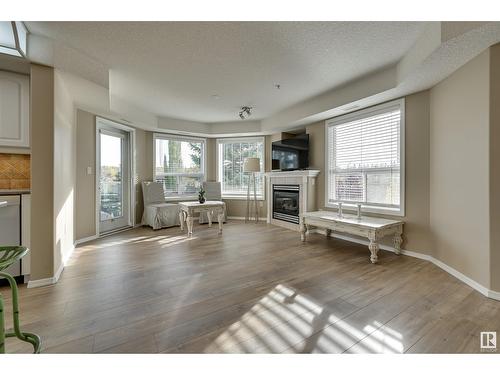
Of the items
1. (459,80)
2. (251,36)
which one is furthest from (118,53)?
(459,80)

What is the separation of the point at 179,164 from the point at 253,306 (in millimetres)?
4635

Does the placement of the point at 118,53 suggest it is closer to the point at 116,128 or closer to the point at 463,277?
the point at 116,128

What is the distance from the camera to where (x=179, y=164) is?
5.84m

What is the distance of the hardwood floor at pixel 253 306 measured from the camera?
145 centimetres

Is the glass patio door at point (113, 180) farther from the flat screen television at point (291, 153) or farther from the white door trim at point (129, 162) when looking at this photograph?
the flat screen television at point (291, 153)

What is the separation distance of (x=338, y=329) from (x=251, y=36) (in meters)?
2.64

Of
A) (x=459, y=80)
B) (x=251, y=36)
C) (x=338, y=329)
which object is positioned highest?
(x=251, y=36)

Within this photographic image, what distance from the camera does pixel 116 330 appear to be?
156 cm

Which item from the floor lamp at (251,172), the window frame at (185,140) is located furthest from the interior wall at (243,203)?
the window frame at (185,140)

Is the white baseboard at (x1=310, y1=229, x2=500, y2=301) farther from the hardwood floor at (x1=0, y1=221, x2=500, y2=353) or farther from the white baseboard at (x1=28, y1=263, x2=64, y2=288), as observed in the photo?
the white baseboard at (x1=28, y1=263, x2=64, y2=288)

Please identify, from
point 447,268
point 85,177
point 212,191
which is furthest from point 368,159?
point 85,177

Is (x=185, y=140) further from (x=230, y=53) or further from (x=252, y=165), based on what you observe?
(x=230, y=53)

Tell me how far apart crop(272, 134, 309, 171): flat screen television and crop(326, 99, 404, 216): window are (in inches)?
20.2

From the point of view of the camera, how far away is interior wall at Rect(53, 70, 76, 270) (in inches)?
96.5
